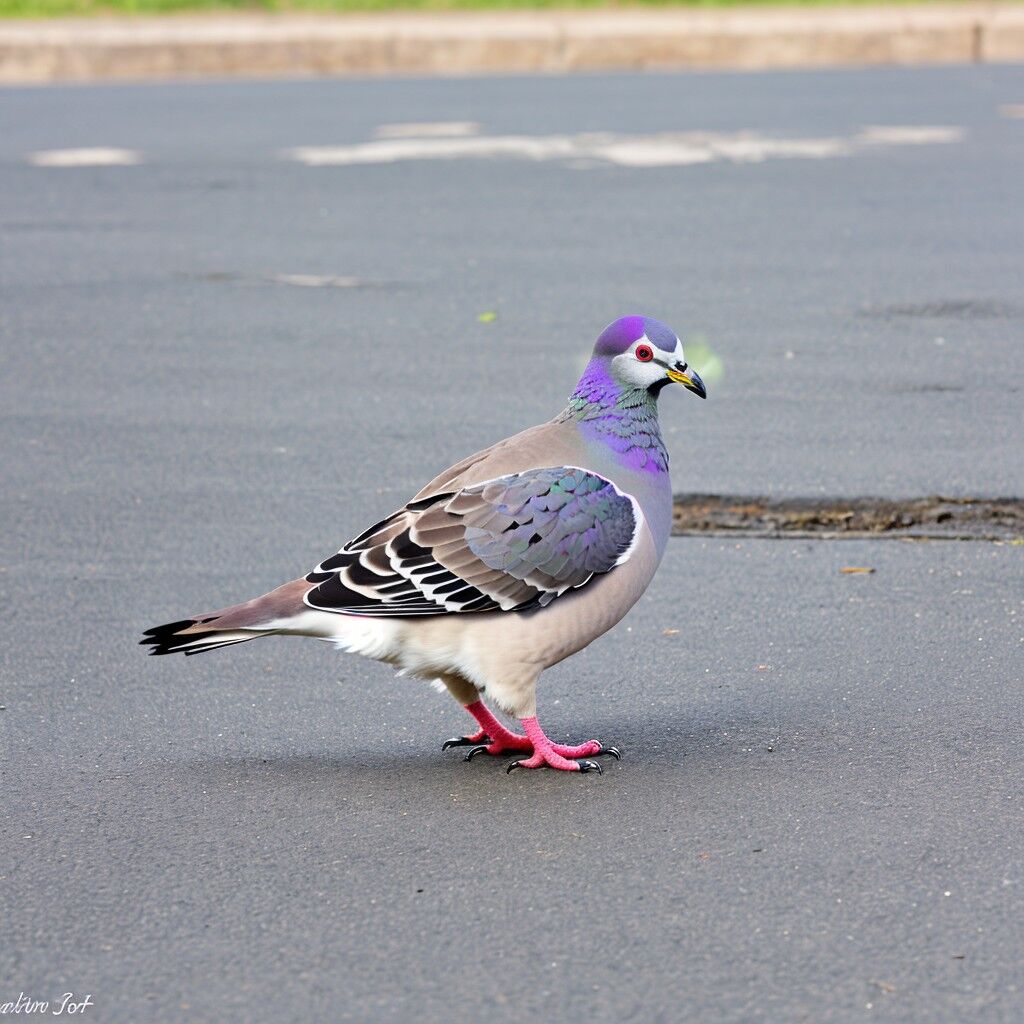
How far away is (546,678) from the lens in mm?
5031

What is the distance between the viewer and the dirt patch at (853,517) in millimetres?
6074

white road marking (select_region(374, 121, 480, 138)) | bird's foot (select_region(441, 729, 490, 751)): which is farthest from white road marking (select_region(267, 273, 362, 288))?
bird's foot (select_region(441, 729, 490, 751))

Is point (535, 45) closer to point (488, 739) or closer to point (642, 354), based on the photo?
point (642, 354)

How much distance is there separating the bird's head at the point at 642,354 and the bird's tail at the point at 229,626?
95cm

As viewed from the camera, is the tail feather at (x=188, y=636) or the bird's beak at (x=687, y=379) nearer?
the tail feather at (x=188, y=636)

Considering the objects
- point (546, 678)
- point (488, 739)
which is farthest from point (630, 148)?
point (488, 739)

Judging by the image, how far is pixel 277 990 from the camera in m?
3.31

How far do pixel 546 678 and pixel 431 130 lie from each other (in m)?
9.72

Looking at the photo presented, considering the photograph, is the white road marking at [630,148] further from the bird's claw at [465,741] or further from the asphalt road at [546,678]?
the bird's claw at [465,741]

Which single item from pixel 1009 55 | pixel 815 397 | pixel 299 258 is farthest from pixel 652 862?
pixel 1009 55

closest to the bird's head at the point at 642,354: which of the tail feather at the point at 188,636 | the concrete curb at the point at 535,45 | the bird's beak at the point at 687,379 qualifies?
the bird's beak at the point at 687,379

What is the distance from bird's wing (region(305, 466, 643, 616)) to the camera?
4211 millimetres

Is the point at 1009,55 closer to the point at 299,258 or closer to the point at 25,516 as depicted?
the point at 299,258

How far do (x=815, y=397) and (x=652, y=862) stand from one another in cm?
403
